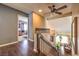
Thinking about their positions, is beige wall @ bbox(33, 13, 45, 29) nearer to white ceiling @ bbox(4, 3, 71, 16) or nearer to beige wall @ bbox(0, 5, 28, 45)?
white ceiling @ bbox(4, 3, 71, 16)

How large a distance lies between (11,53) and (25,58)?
226 millimetres

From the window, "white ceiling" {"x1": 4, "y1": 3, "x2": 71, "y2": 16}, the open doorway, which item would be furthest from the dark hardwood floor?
"white ceiling" {"x1": 4, "y1": 3, "x2": 71, "y2": 16}

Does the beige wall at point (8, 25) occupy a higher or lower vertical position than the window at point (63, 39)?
higher

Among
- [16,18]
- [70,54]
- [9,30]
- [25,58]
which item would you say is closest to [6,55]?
[25,58]

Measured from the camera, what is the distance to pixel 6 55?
151 cm

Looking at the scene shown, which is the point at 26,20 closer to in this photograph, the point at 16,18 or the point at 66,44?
the point at 16,18

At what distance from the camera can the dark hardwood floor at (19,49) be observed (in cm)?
155

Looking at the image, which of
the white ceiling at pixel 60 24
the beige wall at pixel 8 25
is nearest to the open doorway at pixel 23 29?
the beige wall at pixel 8 25

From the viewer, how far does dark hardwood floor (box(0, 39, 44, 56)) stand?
155cm

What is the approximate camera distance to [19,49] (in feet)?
5.42

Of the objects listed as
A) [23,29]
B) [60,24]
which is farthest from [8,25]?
[60,24]

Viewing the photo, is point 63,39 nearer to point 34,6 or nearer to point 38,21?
point 38,21

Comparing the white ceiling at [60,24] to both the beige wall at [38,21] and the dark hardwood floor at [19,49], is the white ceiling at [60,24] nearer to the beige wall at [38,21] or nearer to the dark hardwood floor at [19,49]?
the beige wall at [38,21]

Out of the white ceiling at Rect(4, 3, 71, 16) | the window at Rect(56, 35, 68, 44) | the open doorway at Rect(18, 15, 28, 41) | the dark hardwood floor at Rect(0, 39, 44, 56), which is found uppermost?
the white ceiling at Rect(4, 3, 71, 16)
